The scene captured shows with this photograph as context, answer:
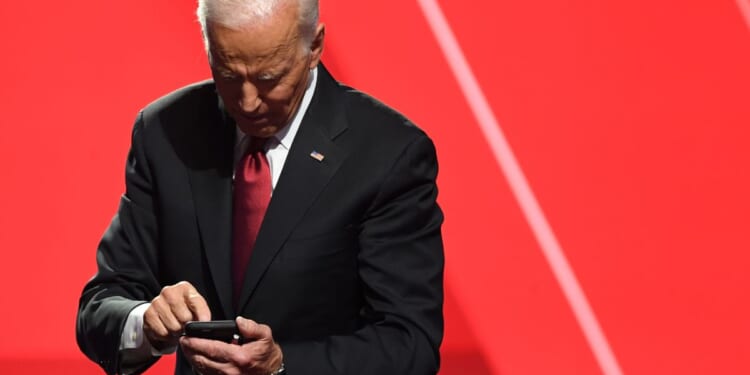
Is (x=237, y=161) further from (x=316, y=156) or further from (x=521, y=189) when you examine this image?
(x=521, y=189)

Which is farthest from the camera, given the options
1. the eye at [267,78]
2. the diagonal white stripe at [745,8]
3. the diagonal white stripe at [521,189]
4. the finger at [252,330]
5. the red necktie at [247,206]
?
the diagonal white stripe at [745,8]

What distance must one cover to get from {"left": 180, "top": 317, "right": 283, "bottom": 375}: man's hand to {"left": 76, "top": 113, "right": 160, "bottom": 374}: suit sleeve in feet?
0.68

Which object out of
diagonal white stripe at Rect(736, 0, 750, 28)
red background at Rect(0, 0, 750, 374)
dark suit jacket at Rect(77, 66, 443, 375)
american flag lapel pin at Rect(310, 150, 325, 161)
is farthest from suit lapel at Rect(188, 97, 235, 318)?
diagonal white stripe at Rect(736, 0, 750, 28)

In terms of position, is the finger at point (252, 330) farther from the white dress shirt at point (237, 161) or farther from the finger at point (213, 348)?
the white dress shirt at point (237, 161)

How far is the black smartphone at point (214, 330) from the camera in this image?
5.72 ft

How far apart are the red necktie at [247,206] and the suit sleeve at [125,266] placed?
12 cm

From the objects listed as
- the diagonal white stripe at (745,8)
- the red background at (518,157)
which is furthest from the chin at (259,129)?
the diagonal white stripe at (745,8)

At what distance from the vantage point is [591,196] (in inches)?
129

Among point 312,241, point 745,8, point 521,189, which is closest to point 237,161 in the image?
point 312,241

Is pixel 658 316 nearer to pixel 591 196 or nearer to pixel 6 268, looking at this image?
pixel 591 196

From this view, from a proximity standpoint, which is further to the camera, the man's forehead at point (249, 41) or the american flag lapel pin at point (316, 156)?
the american flag lapel pin at point (316, 156)

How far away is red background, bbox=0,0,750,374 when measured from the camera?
10.5ft

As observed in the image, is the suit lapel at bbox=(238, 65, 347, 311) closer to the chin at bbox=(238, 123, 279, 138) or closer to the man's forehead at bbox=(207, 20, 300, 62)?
the chin at bbox=(238, 123, 279, 138)

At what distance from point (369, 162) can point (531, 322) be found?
4.41 ft
